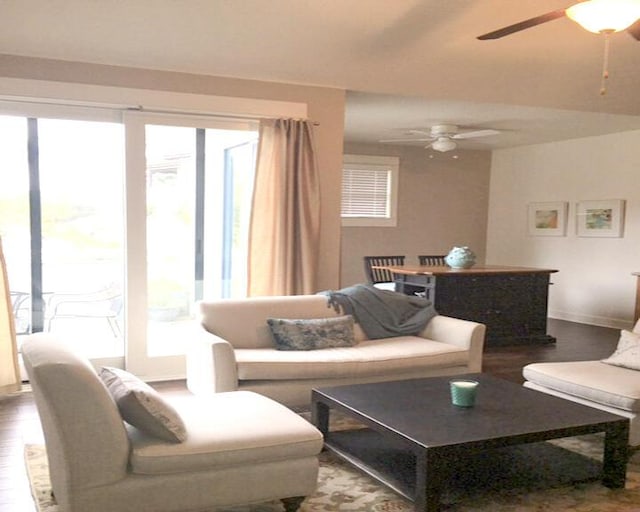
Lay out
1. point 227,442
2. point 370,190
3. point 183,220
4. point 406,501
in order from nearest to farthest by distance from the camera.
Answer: point 227,442 < point 406,501 < point 183,220 < point 370,190

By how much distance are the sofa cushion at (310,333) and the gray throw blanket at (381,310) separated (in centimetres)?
23

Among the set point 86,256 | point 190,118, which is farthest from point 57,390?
point 190,118

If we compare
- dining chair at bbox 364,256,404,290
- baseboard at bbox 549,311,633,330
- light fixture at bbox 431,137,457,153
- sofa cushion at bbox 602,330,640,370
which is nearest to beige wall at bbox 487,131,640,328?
baseboard at bbox 549,311,633,330

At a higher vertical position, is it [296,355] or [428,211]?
[428,211]

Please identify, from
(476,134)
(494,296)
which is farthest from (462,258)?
(476,134)

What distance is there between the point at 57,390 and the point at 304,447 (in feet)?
3.19

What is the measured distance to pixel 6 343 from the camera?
14.3ft

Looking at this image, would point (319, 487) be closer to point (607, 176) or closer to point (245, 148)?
point (245, 148)

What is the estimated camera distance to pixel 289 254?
5074mm

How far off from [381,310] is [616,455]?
200 cm

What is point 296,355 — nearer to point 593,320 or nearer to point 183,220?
point 183,220

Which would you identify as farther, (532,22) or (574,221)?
(574,221)

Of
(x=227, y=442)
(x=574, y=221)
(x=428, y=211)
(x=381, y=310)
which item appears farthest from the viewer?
(x=428, y=211)

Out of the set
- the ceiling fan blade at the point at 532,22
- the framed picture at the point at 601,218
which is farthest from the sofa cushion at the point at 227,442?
the framed picture at the point at 601,218
